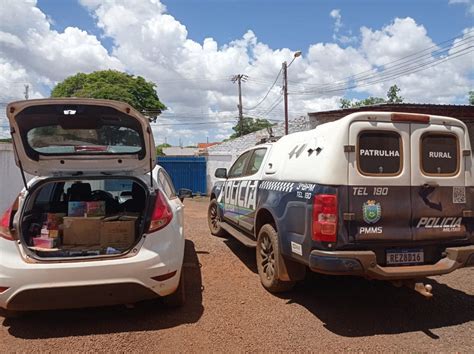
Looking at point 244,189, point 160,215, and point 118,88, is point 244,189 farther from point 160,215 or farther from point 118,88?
point 118,88

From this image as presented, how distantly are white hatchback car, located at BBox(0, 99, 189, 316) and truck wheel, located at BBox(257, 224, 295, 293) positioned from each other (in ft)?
3.62

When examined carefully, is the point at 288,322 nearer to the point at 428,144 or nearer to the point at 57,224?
the point at 428,144

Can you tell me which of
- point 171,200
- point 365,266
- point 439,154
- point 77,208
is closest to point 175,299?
point 171,200

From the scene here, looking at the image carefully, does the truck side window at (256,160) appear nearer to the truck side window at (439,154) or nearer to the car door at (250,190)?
the car door at (250,190)

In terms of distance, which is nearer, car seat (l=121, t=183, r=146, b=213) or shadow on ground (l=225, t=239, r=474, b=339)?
shadow on ground (l=225, t=239, r=474, b=339)

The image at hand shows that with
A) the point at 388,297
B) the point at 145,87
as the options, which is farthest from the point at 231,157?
the point at 145,87

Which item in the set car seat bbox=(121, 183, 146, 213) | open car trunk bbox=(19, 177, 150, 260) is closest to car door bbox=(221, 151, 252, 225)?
car seat bbox=(121, 183, 146, 213)

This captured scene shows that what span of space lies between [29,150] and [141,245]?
1.68 metres

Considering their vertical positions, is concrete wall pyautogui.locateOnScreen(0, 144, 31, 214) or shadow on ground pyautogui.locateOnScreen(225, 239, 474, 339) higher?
concrete wall pyautogui.locateOnScreen(0, 144, 31, 214)

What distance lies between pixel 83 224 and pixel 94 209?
32 centimetres

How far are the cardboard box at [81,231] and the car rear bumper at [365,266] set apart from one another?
7.78 feet

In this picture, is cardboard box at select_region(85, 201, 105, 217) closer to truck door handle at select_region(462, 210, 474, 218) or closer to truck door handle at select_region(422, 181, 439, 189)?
truck door handle at select_region(422, 181, 439, 189)

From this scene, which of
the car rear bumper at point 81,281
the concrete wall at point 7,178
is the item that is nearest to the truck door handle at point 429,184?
the car rear bumper at point 81,281

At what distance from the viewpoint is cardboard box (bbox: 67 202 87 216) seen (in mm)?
4656
